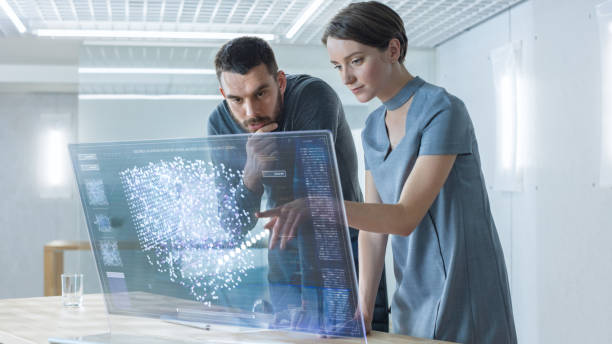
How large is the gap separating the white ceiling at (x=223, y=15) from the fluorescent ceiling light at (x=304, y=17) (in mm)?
24

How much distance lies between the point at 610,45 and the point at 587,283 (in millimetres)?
1075

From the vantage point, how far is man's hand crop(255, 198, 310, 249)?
100 cm

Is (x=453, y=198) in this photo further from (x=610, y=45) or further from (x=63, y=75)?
(x=63, y=75)

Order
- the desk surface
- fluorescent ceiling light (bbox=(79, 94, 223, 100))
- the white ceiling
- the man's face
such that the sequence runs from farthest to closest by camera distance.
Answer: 1. fluorescent ceiling light (bbox=(79, 94, 223, 100))
2. the white ceiling
3. the man's face
4. the desk surface

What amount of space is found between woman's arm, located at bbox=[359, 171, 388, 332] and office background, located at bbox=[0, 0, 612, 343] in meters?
1.81

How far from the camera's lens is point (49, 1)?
367 centimetres

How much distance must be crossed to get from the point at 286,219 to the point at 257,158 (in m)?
0.10

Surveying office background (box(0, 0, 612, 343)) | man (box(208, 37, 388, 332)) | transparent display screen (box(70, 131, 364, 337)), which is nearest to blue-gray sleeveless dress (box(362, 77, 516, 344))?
man (box(208, 37, 388, 332))

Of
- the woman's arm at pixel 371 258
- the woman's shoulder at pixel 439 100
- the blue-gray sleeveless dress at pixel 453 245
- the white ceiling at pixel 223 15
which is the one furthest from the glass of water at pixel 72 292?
the white ceiling at pixel 223 15

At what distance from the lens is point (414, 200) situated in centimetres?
123

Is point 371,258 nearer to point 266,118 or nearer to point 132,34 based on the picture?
point 266,118

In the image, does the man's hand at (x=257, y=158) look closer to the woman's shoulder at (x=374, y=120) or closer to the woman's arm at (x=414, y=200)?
the woman's arm at (x=414, y=200)

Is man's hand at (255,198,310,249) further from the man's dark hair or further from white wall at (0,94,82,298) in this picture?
white wall at (0,94,82,298)

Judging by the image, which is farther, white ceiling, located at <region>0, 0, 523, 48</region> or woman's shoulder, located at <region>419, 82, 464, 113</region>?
white ceiling, located at <region>0, 0, 523, 48</region>
